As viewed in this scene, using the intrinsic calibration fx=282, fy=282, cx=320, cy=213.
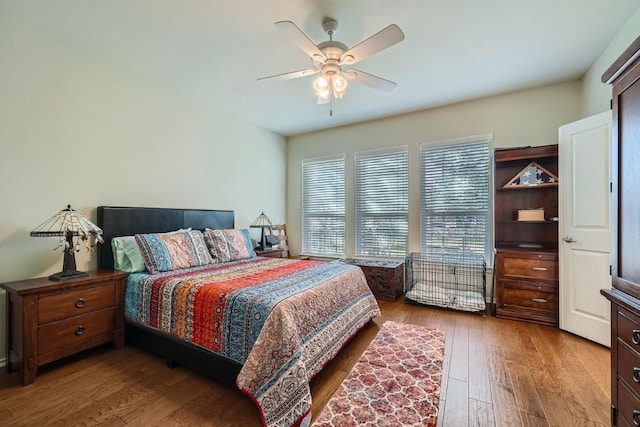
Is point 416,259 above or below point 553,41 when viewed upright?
below

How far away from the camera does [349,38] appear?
251cm

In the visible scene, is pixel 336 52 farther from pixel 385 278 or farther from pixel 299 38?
pixel 385 278

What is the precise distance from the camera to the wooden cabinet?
309cm

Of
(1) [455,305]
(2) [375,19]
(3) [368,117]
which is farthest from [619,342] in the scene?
(3) [368,117]

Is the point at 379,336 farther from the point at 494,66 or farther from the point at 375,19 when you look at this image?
the point at 494,66

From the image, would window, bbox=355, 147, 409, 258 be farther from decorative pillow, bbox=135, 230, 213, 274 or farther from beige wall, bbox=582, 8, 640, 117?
decorative pillow, bbox=135, 230, 213, 274

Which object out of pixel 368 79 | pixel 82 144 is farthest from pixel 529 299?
pixel 82 144

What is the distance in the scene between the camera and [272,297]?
191 centimetres

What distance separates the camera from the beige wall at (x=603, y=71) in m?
2.27

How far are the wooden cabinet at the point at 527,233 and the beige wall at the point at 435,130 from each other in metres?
0.37

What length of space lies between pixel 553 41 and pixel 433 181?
199 centimetres

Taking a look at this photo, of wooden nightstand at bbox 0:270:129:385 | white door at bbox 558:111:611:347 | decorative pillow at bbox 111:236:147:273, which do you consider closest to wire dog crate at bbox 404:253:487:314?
white door at bbox 558:111:611:347

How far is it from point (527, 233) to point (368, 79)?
114 inches

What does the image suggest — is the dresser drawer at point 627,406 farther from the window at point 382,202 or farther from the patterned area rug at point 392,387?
the window at point 382,202
